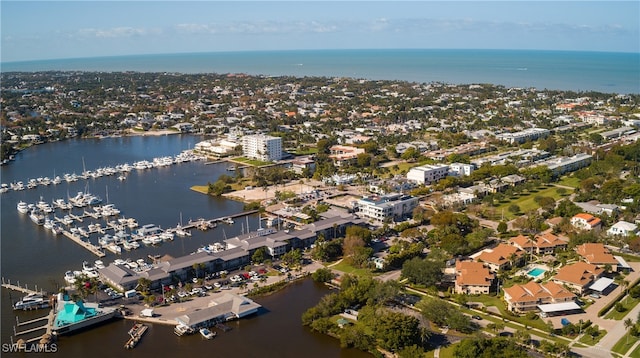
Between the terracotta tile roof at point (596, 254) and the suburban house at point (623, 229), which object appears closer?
the terracotta tile roof at point (596, 254)

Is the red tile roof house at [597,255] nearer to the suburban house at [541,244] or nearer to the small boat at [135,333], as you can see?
the suburban house at [541,244]

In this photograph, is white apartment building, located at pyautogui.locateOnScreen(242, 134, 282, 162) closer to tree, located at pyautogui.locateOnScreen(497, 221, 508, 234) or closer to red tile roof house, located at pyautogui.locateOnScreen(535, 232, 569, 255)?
tree, located at pyautogui.locateOnScreen(497, 221, 508, 234)

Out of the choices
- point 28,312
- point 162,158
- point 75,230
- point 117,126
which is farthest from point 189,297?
point 117,126

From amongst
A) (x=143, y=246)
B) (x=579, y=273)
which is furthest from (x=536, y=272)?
(x=143, y=246)

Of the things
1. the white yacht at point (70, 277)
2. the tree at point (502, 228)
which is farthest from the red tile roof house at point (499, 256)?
the white yacht at point (70, 277)

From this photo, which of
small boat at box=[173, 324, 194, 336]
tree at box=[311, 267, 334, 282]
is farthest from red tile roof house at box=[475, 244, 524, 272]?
small boat at box=[173, 324, 194, 336]

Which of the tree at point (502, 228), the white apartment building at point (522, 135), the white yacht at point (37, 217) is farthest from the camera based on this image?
the white apartment building at point (522, 135)

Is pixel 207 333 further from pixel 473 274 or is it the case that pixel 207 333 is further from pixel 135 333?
pixel 473 274

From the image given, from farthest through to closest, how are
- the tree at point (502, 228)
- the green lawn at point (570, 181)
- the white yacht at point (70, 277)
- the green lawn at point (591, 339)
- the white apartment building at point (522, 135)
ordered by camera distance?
the white apartment building at point (522, 135)
the green lawn at point (570, 181)
the tree at point (502, 228)
the white yacht at point (70, 277)
the green lawn at point (591, 339)
